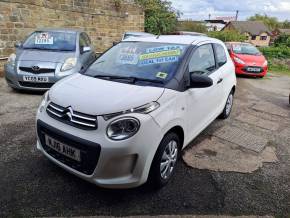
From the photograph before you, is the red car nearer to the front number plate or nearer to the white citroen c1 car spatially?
the front number plate

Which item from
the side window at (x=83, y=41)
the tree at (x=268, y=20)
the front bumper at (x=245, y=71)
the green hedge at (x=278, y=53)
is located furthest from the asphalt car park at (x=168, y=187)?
the tree at (x=268, y=20)

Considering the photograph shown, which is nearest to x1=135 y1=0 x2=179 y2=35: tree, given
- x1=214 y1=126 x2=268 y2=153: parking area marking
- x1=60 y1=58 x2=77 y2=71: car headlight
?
x1=60 y1=58 x2=77 y2=71: car headlight

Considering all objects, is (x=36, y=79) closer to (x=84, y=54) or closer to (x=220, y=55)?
(x=84, y=54)

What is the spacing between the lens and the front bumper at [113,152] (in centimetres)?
235

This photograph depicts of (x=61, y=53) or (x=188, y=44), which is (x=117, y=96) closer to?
(x=188, y=44)

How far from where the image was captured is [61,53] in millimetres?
Answer: 6328

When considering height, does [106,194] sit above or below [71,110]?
below

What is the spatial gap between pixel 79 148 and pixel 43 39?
526 centimetres

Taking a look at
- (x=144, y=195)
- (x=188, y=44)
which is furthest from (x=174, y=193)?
(x=188, y=44)

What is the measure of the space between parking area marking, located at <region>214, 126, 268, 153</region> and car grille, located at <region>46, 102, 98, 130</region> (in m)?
2.80

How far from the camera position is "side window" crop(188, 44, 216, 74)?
3432 mm

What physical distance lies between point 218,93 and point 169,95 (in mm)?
1687

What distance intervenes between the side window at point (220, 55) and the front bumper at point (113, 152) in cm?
Result: 239

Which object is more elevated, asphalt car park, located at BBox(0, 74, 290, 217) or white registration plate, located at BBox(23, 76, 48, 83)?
white registration plate, located at BBox(23, 76, 48, 83)
